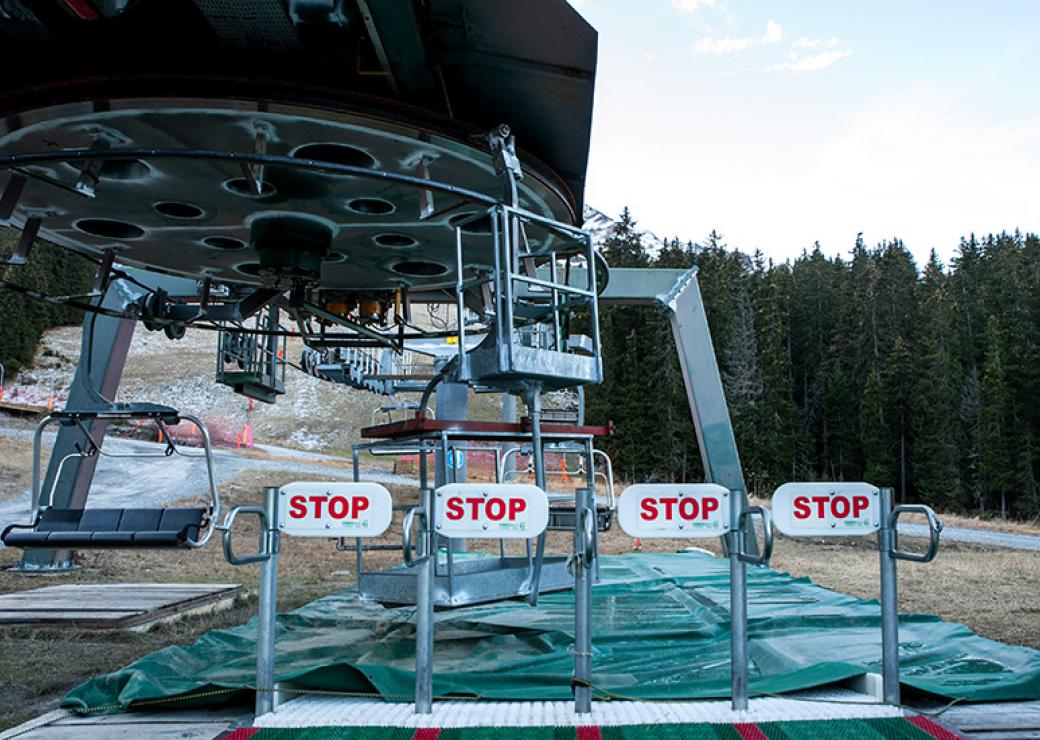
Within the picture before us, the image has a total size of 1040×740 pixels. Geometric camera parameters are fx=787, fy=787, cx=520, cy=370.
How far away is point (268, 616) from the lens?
3502 mm


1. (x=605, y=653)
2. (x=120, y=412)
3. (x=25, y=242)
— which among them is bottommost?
(x=605, y=653)

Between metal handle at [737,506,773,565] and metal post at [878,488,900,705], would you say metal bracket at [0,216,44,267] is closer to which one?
metal handle at [737,506,773,565]

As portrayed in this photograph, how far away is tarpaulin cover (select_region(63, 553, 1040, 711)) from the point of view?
3863 millimetres

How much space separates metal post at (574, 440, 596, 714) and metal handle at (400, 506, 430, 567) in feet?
2.19

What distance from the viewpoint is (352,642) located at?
5.55m

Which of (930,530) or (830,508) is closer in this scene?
(930,530)

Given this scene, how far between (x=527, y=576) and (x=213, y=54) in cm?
374

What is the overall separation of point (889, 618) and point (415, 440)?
304 cm

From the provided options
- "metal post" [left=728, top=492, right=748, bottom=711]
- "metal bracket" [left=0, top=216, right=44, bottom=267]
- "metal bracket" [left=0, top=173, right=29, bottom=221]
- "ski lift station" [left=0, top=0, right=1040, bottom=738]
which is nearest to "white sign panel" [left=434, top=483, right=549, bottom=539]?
"ski lift station" [left=0, top=0, right=1040, bottom=738]

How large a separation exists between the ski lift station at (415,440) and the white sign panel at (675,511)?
0.01 metres

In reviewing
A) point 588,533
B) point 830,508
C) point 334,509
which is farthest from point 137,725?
point 830,508

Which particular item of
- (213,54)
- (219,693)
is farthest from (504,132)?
(219,693)

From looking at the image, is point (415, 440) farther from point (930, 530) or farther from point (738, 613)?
point (930, 530)

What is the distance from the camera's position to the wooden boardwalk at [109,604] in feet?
20.6
